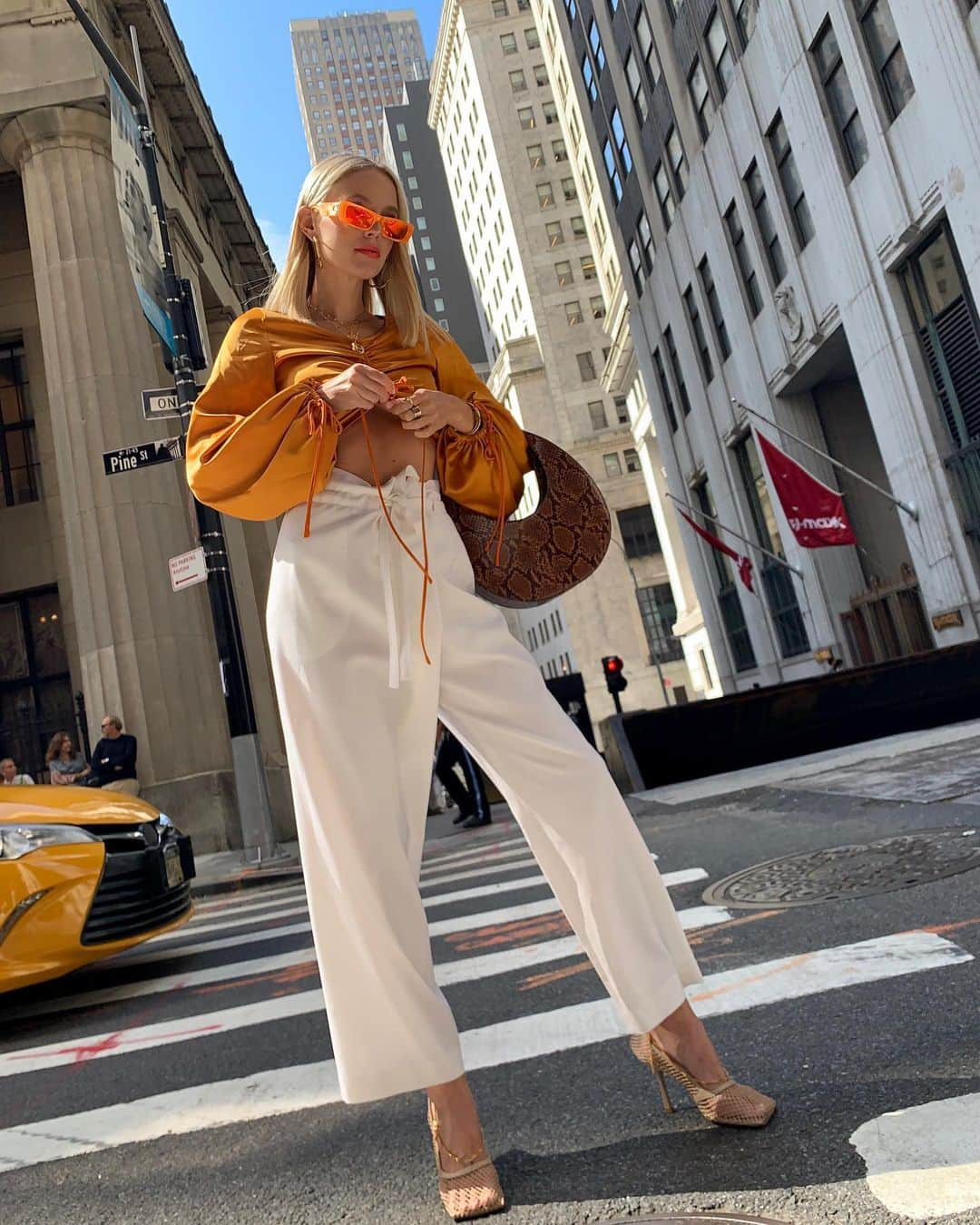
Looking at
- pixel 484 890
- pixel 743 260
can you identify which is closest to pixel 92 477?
pixel 484 890

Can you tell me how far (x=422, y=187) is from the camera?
13800cm

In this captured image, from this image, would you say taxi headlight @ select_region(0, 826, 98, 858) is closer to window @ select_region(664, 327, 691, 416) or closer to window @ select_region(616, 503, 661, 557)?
window @ select_region(664, 327, 691, 416)

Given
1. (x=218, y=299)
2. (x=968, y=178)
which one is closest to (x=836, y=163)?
(x=968, y=178)

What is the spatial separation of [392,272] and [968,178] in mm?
15672

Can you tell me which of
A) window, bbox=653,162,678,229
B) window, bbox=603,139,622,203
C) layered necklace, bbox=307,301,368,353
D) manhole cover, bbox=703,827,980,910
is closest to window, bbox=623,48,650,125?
window, bbox=653,162,678,229

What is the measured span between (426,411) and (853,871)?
306cm

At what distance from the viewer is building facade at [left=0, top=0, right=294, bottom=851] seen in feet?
52.4

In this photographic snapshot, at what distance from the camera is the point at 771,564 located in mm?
26938

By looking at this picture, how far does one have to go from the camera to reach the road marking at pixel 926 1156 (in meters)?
1.66

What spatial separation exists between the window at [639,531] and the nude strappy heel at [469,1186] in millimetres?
73012

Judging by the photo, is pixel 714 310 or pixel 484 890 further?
pixel 714 310

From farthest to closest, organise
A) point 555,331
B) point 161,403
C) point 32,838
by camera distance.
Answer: point 555,331 < point 161,403 < point 32,838

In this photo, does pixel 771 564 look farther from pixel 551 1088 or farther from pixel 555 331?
pixel 555 331

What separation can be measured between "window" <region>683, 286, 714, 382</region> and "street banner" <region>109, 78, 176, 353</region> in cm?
1970
